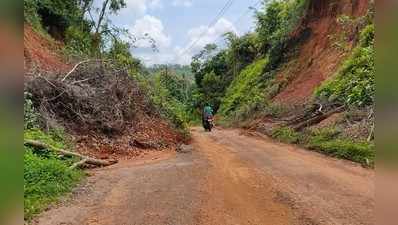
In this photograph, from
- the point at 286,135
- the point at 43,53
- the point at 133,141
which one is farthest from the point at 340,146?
the point at 43,53

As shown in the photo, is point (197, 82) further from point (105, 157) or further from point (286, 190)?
point (286, 190)

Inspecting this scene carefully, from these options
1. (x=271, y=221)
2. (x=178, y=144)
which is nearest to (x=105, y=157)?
(x=178, y=144)

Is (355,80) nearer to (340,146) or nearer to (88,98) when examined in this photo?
(340,146)

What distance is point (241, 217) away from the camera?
6395mm

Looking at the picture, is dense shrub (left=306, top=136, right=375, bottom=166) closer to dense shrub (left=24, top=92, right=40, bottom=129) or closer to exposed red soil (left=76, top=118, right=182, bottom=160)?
exposed red soil (left=76, top=118, right=182, bottom=160)

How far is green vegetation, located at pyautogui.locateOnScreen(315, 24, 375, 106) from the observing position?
15166 mm

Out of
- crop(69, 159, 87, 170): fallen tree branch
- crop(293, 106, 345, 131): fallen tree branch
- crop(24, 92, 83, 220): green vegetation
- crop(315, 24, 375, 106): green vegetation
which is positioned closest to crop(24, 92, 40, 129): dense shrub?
crop(24, 92, 83, 220): green vegetation

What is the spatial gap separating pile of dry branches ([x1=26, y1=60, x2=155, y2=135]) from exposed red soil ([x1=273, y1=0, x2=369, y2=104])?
31.3 feet

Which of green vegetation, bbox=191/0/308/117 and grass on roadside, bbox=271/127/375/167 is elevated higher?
green vegetation, bbox=191/0/308/117

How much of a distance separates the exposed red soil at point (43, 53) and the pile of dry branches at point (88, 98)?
0.94m

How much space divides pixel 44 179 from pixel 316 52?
19753mm

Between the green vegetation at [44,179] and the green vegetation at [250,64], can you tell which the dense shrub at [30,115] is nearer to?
the green vegetation at [44,179]
